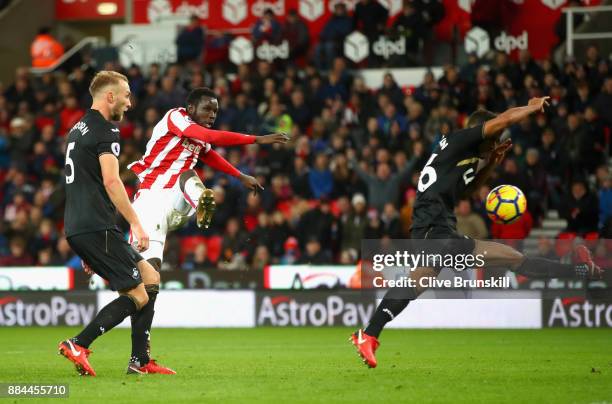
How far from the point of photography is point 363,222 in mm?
18859

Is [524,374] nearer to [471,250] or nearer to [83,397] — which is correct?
[471,250]

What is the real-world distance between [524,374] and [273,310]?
29.0 feet

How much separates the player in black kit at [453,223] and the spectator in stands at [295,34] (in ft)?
45.1

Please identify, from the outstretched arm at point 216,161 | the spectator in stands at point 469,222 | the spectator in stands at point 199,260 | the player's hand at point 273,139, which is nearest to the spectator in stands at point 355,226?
the spectator in stands at point 469,222

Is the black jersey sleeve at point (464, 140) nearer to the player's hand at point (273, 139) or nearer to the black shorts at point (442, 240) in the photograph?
the black shorts at point (442, 240)

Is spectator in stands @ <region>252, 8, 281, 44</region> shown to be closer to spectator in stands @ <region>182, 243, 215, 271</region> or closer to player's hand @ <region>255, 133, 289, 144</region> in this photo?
spectator in stands @ <region>182, 243, 215, 271</region>

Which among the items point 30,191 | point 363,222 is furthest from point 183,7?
point 363,222

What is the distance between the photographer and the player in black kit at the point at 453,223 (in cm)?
988

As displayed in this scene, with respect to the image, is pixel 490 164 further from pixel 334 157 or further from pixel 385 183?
pixel 334 157

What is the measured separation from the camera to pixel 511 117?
9.61 meters

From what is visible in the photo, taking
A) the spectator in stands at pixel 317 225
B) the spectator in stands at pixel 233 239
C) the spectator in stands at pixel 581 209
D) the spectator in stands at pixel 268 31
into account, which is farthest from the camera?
the spectator in stands at pixel 268 31

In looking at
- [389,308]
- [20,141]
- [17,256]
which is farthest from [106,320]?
[20,141]

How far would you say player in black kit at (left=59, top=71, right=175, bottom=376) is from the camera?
8.74 metres

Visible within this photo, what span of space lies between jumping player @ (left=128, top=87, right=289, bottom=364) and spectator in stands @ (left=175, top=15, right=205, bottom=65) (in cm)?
1434
